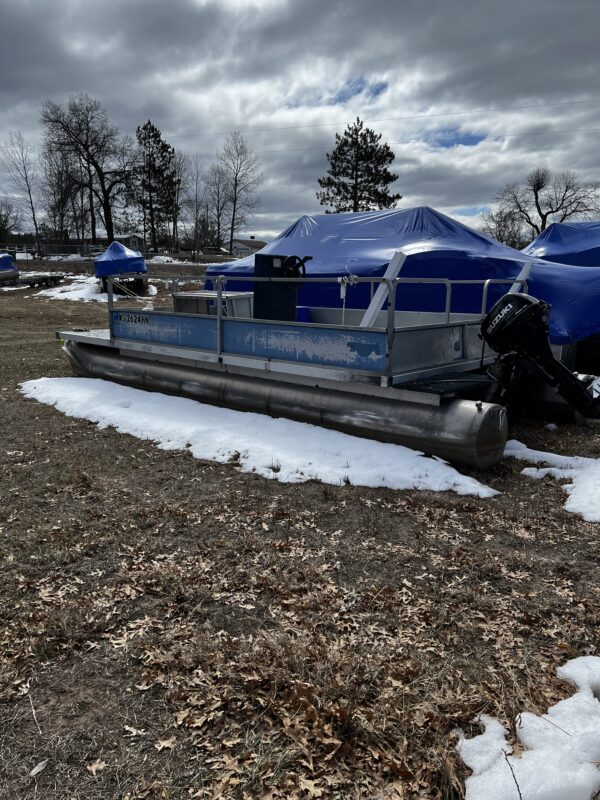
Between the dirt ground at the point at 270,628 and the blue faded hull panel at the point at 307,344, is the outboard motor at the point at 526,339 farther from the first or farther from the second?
the dirt ground at the point at 270,628

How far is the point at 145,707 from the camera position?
2537 millimetres

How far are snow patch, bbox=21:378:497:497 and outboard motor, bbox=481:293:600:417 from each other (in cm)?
156

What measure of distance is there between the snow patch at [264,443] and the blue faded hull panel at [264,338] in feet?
2.56

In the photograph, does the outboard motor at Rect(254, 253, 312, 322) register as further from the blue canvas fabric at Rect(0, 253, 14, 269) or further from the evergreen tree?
the evergreen tree

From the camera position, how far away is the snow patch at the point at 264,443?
205 inches

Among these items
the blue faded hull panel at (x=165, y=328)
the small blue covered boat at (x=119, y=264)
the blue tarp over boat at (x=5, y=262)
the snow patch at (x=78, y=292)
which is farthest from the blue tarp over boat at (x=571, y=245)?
the blue tarp over boat at (x=5, y=262)

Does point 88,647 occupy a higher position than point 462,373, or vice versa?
point 462,373

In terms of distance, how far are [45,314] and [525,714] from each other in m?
22.8

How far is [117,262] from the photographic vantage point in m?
27.5

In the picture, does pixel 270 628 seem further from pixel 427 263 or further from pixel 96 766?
pixel 427 263

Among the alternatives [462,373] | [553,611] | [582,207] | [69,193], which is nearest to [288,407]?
[462,373]

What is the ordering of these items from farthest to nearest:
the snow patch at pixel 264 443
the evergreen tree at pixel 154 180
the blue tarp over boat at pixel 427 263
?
the evergreen tree at pixel 154 180
the blue tarp over boat at pixel 427 263
the snow patch at pixel 264 443

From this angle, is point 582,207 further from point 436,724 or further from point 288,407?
point 436,724

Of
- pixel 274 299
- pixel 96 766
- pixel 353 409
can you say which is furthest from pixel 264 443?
pixel 96 766
